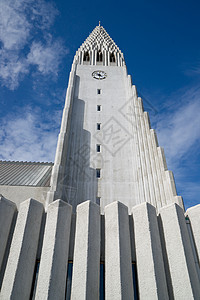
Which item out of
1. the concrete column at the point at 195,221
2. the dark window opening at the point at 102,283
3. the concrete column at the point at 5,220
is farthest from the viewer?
the concrete column at the point at 195,221

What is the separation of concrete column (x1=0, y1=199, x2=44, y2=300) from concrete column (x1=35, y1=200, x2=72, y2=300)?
0.48 meters

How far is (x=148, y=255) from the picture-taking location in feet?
27.3

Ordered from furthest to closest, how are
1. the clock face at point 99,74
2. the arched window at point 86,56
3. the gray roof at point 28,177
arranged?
the arched window at point 86,56 → the clock face at point 99,74 → the gray roof at point 28,177

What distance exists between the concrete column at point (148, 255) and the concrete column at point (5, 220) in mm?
5722

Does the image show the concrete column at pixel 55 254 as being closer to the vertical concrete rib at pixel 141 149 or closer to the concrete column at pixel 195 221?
the concrete column at pixel 195 221

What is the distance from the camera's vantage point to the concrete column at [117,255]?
7715 millimetres

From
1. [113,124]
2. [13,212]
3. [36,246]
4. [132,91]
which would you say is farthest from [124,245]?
[132,91]

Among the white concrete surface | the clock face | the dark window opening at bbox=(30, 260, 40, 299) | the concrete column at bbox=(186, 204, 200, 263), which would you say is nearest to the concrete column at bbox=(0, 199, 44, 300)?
the dark window opening at bbox=(30, 260, 40, 299)

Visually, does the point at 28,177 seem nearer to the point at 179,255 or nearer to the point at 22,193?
the point at 22,193

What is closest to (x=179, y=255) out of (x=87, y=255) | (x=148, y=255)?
(x=148, y=255)

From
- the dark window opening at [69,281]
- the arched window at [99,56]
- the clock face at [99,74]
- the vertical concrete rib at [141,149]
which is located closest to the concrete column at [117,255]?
the dark window opening at [69,281]

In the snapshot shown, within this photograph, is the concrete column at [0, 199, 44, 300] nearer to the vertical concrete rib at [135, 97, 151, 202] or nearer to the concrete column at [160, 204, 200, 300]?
the concrete column at [160, 204, 200, 300]

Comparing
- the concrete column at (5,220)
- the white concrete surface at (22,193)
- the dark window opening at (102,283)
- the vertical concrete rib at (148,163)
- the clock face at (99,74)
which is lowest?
the dark window opening at (102,283)

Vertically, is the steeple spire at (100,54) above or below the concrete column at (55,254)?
above
